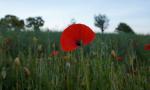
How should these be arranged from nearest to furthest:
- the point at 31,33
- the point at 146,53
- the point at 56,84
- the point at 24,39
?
the point at 56,84 → the point at 146,53 → the point at 24,39 → the point at 31,33

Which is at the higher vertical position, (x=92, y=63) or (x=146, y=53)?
(x=92, y=63)

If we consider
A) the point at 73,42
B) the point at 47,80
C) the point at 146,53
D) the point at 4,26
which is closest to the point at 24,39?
the point at 4,26

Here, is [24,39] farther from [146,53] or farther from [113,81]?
[113,81]

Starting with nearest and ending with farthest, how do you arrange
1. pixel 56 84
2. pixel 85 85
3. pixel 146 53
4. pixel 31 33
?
pixel 85 85 → pixel 56 84 → pixel 146 53 → pixel 31 33

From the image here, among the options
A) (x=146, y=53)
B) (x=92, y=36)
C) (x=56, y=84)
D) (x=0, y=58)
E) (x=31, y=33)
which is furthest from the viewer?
(x=31, y=33)

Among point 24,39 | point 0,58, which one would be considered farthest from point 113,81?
point 24,39

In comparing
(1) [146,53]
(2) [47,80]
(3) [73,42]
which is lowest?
(1) [146,53]

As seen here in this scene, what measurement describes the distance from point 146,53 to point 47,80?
129 inches

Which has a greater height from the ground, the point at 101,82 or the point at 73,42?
the point at 73,42

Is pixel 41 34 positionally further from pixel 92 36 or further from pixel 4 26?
pixel 92 36

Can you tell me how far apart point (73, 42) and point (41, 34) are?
4.82 meters

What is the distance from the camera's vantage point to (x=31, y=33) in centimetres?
628

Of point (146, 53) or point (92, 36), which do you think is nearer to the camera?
point (92, 36)

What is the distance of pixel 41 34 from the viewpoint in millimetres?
6301
